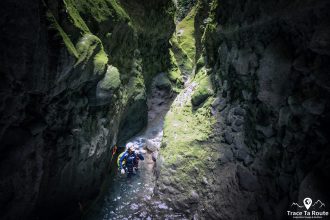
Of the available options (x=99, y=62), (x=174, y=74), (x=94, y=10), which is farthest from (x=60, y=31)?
(x=174, y=74)

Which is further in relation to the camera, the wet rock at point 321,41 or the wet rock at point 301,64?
the wet rock at point 301,64

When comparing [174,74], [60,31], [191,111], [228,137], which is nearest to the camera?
[60,31]

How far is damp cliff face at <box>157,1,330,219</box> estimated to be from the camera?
19.7 ft

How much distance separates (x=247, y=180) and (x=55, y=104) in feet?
22.4

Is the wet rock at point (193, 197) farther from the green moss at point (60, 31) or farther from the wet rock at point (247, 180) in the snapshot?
the green moss at point (60, 31)

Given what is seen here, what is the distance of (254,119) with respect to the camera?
28.4ft

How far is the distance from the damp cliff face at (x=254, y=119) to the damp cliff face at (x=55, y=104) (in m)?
3.54

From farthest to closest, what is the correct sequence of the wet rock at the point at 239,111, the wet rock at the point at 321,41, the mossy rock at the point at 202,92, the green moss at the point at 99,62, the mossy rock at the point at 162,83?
the mossy rock at the point at 162,83 < the mossy rock at the point at 202,92 < the wet rock at the point at 239,111 < the green moss at the point at 99,62 < the wet rock at the point at 321,41

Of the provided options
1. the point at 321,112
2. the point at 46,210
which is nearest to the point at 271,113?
the point at 321,112

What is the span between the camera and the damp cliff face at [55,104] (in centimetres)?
512

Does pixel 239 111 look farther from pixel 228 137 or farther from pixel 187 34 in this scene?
pixel 187 34
